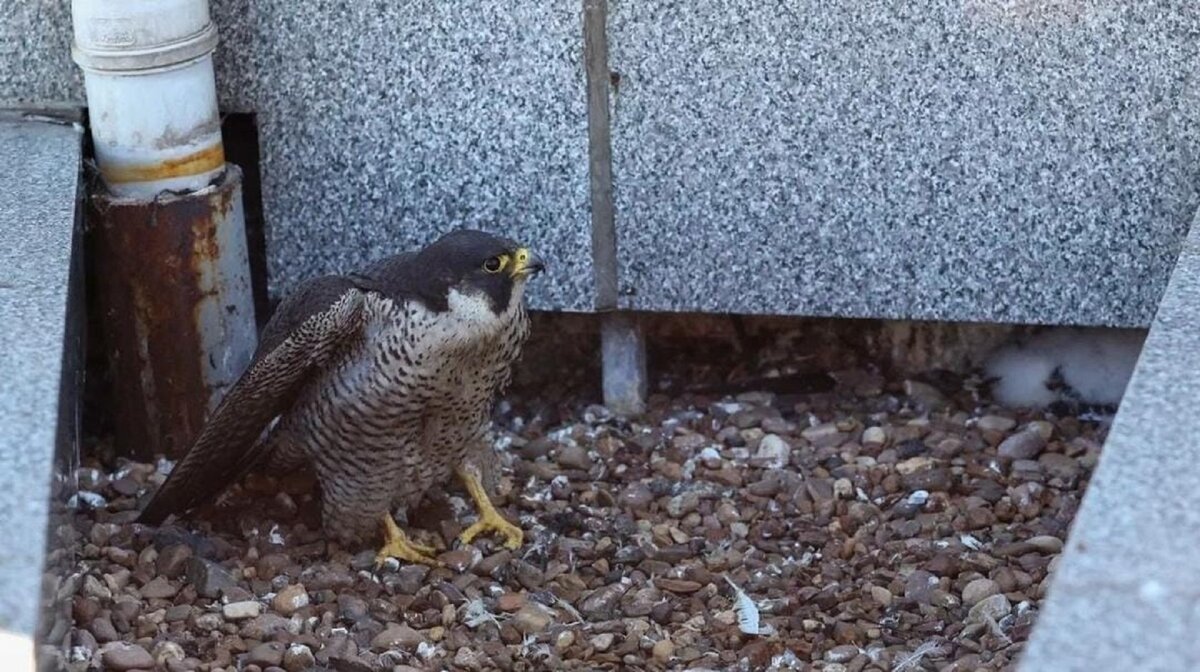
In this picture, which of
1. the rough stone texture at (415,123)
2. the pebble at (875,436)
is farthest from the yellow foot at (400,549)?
the pebble at (875,436)

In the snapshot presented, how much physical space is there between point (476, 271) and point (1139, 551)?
1.71 m

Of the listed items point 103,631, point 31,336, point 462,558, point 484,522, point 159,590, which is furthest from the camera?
point 484,522

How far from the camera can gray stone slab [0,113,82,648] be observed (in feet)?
8.05

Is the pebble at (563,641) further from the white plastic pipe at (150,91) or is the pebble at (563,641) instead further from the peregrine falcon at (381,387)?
the white plastic pipe at (150,91)

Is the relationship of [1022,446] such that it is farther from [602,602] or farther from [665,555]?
[602,602]

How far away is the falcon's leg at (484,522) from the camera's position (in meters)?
4.12

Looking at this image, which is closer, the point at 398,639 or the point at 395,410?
the point at 398,639

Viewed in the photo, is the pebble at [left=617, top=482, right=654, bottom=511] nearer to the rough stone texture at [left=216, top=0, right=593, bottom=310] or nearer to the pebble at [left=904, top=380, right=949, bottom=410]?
the rough stone texture at [left=216, top=0, right=593, bottom=310]

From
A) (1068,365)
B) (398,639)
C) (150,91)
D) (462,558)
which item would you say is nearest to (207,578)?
(398,639)

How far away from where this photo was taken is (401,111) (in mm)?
4355

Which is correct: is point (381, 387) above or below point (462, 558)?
above

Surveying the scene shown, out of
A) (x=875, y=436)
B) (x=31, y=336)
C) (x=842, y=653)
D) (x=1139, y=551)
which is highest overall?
(x=31, y=336)

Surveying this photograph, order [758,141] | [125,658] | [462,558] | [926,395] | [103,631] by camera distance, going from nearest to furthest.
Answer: [125,658], [103,631], [462,558], [758,141], [926,395]

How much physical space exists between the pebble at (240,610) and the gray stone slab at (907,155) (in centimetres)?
123
